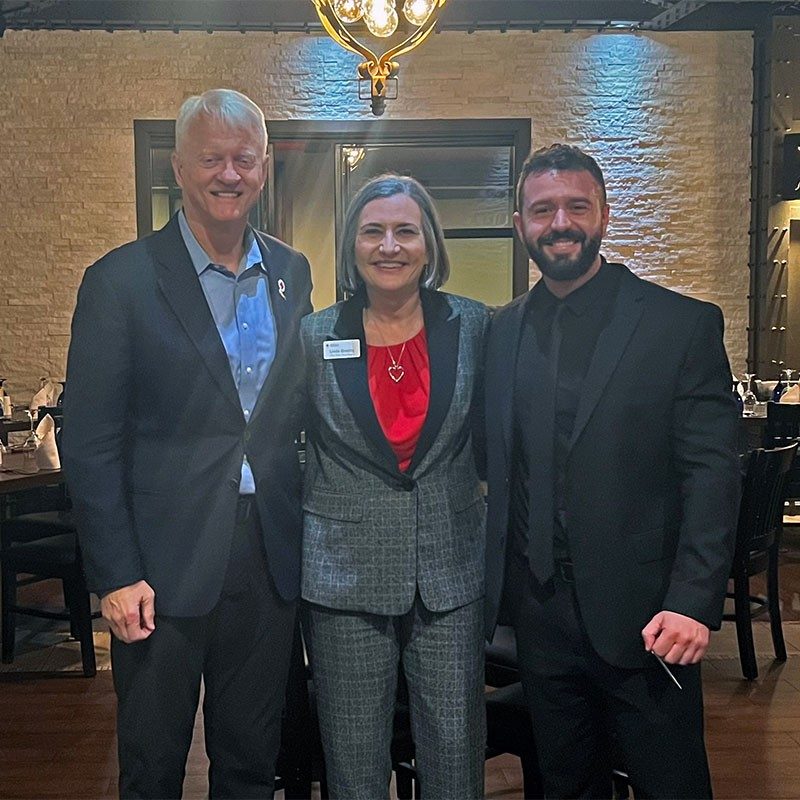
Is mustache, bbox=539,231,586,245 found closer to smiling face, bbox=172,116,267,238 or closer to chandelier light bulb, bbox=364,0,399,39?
smiling face, bbox=172,116,267,238

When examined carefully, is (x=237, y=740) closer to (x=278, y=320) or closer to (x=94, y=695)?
(x=278, y=320)

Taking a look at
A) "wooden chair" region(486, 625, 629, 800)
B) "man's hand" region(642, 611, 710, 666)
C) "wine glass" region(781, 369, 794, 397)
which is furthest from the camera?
"wine glass" region(781, 369, 794, 397)

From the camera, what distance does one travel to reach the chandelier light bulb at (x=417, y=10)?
5.16 meters

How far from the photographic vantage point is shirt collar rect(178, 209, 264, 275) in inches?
77.7

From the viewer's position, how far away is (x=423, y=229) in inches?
78.7

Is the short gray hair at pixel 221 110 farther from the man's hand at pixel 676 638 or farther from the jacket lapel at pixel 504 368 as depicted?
the man's hand at pixel 676 638

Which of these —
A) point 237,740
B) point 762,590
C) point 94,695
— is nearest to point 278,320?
point 237,740

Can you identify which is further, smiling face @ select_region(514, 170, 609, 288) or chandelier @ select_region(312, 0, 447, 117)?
chandelier @ select_region(312, 0, 447, 117)

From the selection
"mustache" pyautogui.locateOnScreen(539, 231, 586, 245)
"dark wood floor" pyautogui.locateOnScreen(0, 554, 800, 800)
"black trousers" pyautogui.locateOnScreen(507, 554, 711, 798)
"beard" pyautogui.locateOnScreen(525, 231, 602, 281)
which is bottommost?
"dark wood floor" pyautogui.locateOnScreen(0, 554, 800, 800)

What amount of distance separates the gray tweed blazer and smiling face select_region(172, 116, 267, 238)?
0.31 m

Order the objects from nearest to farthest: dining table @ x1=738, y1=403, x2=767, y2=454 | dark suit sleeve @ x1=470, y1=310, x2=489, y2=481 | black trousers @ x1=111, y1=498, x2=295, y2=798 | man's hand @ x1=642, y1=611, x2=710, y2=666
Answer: man's hand @ x1=642, y1=611, x2=710, y2=666 < black trousers @ x1=111, y1=498, x2=295, y2=798 < dark suit sleeve @ x1=470, y1=310, x2=489, y2=481 < dining table @ x1=738, y1=403, x2=767, y2=454

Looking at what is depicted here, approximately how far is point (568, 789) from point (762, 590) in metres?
3.73

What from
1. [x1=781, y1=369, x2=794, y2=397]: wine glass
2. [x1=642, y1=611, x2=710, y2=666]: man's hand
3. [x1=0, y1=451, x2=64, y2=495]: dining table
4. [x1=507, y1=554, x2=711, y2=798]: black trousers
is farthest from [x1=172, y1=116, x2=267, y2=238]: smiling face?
[x1=781, y1=369, x2=794, y2=397]: wine glass

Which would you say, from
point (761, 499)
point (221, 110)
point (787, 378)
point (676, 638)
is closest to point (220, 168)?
point (221, 110)
